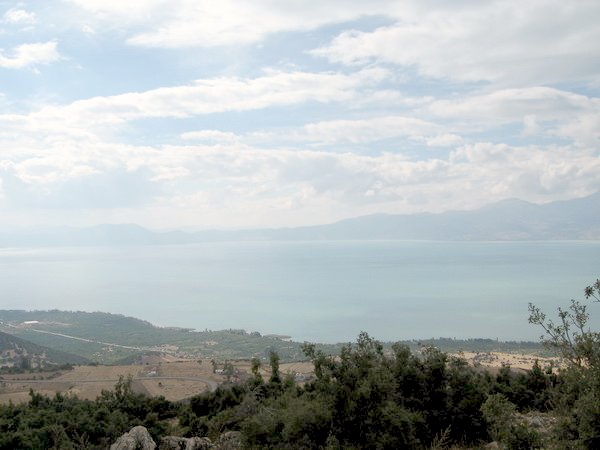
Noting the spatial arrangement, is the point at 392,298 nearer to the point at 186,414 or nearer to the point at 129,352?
the point at 129,352

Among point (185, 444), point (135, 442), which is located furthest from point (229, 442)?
point (135, 442)

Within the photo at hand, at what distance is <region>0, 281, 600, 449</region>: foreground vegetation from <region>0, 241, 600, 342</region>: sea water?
2790 inches

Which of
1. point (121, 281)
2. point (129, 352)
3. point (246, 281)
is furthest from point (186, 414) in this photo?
point (121, 281)

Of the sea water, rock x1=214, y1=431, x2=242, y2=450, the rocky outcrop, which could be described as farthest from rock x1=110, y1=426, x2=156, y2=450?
the sea water

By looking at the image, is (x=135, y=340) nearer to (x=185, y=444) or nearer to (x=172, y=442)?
(x=172, y=442)

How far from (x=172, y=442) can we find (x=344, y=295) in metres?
125

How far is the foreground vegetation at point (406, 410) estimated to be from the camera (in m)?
4.61

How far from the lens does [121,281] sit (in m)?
178

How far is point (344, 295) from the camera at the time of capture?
A: 132875mm

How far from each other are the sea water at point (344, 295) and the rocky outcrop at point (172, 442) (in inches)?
2889

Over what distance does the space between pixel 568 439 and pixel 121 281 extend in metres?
187

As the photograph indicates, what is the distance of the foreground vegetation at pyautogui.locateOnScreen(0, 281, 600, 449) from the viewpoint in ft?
15.1

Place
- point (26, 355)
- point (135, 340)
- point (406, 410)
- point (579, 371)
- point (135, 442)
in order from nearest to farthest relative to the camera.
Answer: point (579, 371), point (406, 410), point (135, 442), point (26, 355), point (135, 340)

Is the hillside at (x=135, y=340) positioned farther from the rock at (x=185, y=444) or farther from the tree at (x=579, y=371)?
the tree at (x=579, y=371)
